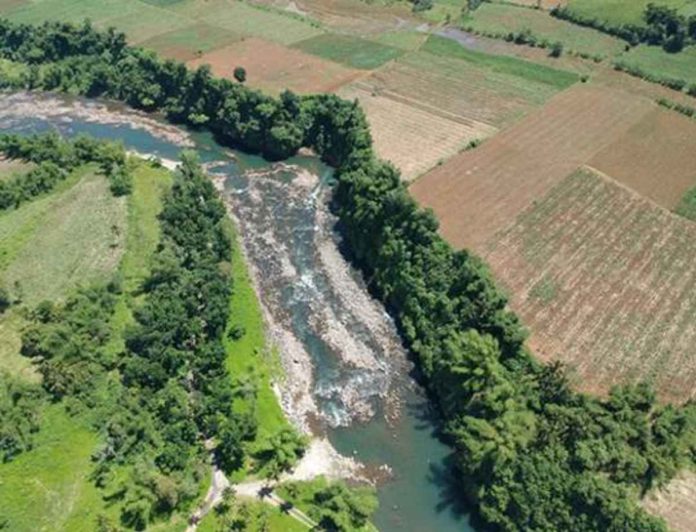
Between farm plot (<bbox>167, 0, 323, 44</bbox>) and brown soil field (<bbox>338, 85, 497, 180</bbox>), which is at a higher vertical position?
farm plot (<bbox>167, 0, 323, 44</bbox>)

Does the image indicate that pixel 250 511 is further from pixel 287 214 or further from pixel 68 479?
pixel 287 214

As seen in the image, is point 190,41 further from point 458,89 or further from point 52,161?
point 458,89

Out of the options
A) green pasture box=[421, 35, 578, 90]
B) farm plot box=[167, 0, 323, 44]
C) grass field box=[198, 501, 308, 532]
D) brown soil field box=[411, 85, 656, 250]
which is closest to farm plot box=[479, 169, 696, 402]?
brown soil field box=[411, 85, 656, 250]

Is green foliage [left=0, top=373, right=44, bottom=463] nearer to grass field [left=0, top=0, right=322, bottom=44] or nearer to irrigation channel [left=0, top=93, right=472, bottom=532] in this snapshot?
irrigation channel [left=0, top=93, right=472, bottom=532]

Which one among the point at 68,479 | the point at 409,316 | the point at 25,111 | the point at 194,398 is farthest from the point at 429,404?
the point at 25,111

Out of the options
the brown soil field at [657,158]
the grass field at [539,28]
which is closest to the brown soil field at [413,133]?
the brown soil field at [657,158]

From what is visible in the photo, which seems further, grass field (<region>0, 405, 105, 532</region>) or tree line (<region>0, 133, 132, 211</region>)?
tree line (<region>0, 133, 132, 211</region>)
